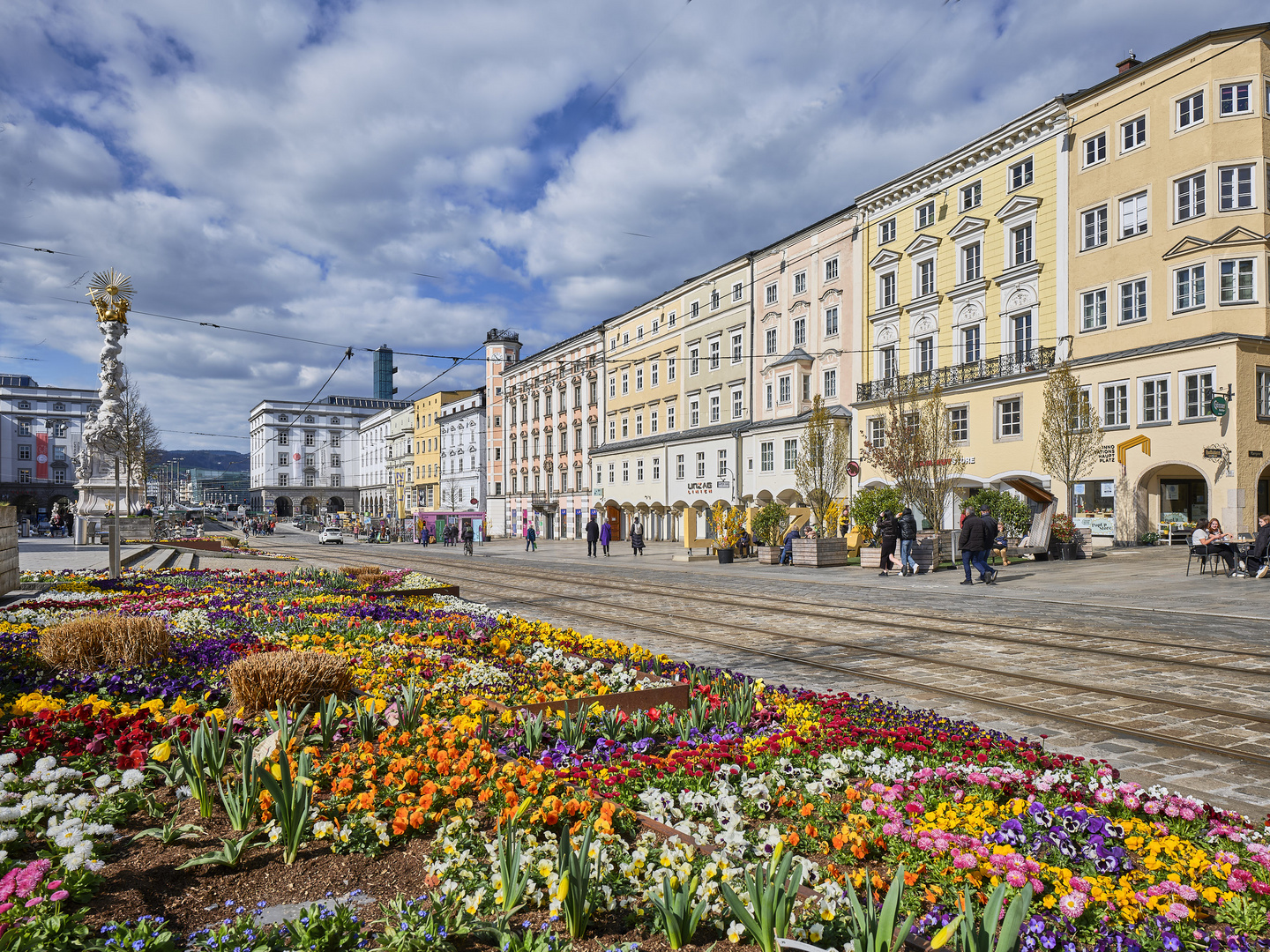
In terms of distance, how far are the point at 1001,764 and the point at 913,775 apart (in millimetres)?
620

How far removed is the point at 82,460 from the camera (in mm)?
38344

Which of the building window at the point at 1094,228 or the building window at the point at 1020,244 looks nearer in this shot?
the building window at the point at 1094,228

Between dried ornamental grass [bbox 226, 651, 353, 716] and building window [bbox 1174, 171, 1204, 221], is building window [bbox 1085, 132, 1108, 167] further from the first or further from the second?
dried ornamental grass [bbox 226, 651, 353, 716]

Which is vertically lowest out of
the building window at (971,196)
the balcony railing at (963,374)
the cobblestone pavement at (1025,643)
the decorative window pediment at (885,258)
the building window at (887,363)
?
the cobblestone pavement at (1025,643)

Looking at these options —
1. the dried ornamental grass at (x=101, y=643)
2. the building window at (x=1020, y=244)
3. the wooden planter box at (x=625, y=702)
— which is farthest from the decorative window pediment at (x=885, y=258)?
the dried ornamental grass at (x=101, y=643)

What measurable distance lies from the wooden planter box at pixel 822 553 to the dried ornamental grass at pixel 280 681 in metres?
22.2

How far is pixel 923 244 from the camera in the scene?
35031 mm

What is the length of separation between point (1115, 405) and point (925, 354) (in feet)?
28.8

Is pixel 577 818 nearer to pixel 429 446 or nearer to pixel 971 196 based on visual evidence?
pixel 971 196

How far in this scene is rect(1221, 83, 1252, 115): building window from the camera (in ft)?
83.4

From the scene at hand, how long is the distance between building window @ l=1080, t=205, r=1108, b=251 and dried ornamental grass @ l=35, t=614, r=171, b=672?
32043 millimetres

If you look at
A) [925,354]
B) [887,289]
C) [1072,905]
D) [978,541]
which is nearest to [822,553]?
[978,541]

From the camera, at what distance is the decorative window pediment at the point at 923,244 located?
34.5 m

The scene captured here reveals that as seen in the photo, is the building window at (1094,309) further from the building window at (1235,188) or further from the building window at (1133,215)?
the building window at (1235,188)
